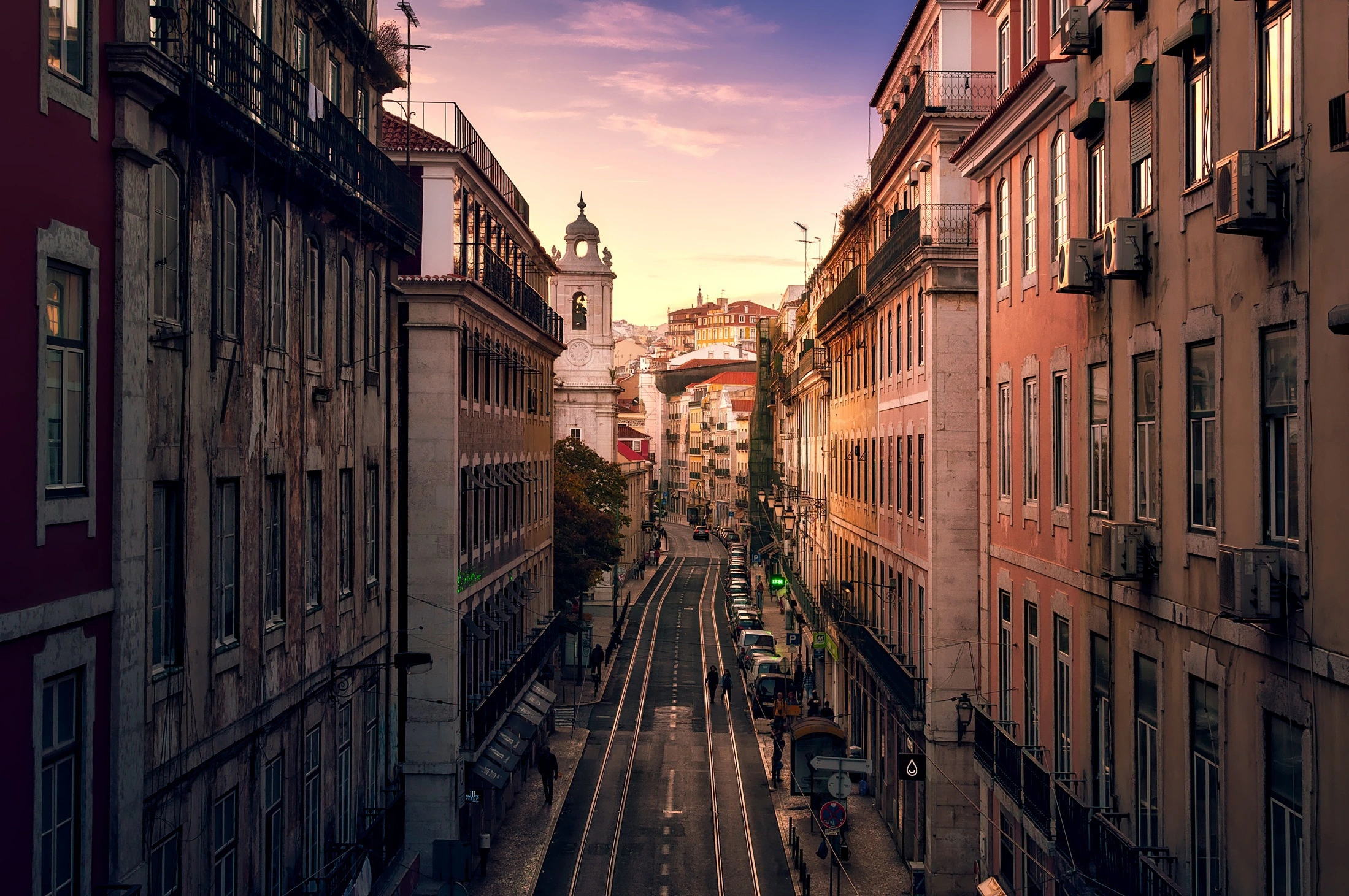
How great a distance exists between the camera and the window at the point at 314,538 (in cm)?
1952

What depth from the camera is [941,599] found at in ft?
96.3

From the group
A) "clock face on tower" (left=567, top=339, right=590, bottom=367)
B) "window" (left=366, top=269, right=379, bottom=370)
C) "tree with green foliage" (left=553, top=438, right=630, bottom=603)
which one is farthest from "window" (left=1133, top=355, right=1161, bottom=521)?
"clock face on tower" (left=567, top=339, right=590, bottom=367)

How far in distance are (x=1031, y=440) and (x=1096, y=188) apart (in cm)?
455

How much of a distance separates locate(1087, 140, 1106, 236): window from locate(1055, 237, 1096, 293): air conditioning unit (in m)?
0.47

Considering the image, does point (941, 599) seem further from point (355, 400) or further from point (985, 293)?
point (355, 400)

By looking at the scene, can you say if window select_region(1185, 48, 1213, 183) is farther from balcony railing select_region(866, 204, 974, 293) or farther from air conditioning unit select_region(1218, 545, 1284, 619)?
balcony railing select_region(866, 204, 974, 293)

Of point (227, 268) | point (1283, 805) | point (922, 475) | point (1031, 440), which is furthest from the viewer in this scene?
point (922, 475)

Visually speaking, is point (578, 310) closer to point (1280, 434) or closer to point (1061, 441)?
point (1061, 441)

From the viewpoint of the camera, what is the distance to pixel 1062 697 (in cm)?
1859

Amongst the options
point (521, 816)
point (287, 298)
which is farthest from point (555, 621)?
point (287, 298)

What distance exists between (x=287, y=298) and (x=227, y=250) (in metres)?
2.33

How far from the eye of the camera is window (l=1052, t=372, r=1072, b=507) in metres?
18.2

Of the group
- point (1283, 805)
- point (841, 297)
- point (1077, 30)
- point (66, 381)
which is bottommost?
point (1283, 805)

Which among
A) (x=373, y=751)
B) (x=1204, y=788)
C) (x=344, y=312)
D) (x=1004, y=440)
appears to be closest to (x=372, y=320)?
(x=344, y=312)
